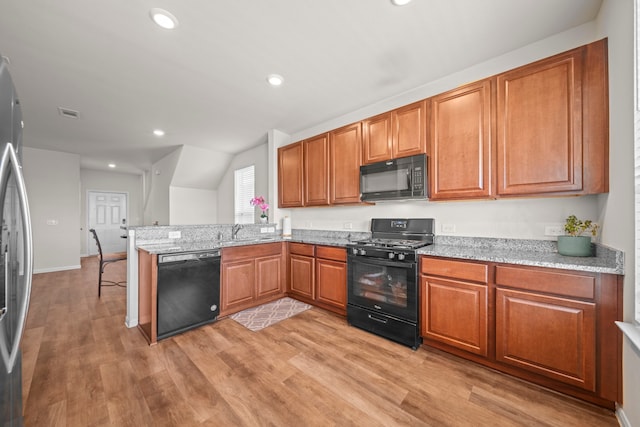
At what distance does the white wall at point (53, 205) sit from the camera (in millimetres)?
5234

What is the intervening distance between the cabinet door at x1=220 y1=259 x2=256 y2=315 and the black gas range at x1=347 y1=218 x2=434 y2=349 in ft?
4.15

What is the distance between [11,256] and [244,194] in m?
4.61

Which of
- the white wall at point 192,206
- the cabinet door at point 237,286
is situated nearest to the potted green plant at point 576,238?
the cabinet door at point 237,286

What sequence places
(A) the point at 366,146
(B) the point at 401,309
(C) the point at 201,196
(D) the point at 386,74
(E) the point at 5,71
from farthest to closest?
(C) the point at 201,196 < (A) the point at 366,146 < (D) the point at 386,74 < (B) the point at 401,309 < (E) the point at 5,71

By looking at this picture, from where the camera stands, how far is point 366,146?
9.91 feet

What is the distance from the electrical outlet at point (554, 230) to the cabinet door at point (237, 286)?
9.90 feet

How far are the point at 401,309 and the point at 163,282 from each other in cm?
229

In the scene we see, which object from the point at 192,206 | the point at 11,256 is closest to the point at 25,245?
the point at 11,256

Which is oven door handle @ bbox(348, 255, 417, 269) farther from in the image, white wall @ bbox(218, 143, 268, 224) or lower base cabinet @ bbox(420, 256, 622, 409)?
white wall @ bbox(218, 143, 268, 224)

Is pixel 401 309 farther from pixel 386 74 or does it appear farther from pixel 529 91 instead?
pixel 386 74

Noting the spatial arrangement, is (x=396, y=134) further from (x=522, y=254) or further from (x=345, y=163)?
(x=522, y=254)

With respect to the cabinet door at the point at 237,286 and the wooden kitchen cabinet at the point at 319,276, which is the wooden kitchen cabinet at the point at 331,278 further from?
the cabinet door at the point at 237,286

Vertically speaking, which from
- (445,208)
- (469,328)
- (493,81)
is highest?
(493,81)

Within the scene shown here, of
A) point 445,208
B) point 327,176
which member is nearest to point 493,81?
point 445,208
